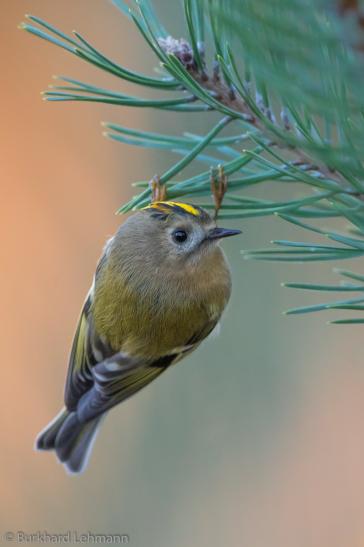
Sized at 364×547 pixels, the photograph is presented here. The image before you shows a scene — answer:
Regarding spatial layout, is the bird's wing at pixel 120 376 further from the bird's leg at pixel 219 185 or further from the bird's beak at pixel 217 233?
the bird's leg at pixel 219 185

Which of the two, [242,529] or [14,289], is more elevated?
Result: [14,289]

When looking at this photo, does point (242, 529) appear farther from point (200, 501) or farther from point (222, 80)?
point (222, 80)

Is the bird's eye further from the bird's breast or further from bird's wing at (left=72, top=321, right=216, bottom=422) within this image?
bird's wing at (left=72, top=321, right=216, bottom=422)

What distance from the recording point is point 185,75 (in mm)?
606

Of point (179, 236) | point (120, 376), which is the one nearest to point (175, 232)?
point (179, 236)

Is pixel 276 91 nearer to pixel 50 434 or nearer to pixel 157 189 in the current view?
pixel 157 189

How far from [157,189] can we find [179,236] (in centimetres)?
30

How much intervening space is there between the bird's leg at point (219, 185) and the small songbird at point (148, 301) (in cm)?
32

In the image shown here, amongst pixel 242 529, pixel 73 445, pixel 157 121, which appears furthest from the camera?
pixel 157 121

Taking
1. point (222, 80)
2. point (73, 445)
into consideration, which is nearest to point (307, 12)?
point (222, 80)

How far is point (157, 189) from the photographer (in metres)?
0.87

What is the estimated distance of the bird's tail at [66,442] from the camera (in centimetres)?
142

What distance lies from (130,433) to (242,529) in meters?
0.33

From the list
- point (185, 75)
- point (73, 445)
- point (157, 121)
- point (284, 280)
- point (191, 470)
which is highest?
point (157, 121)
